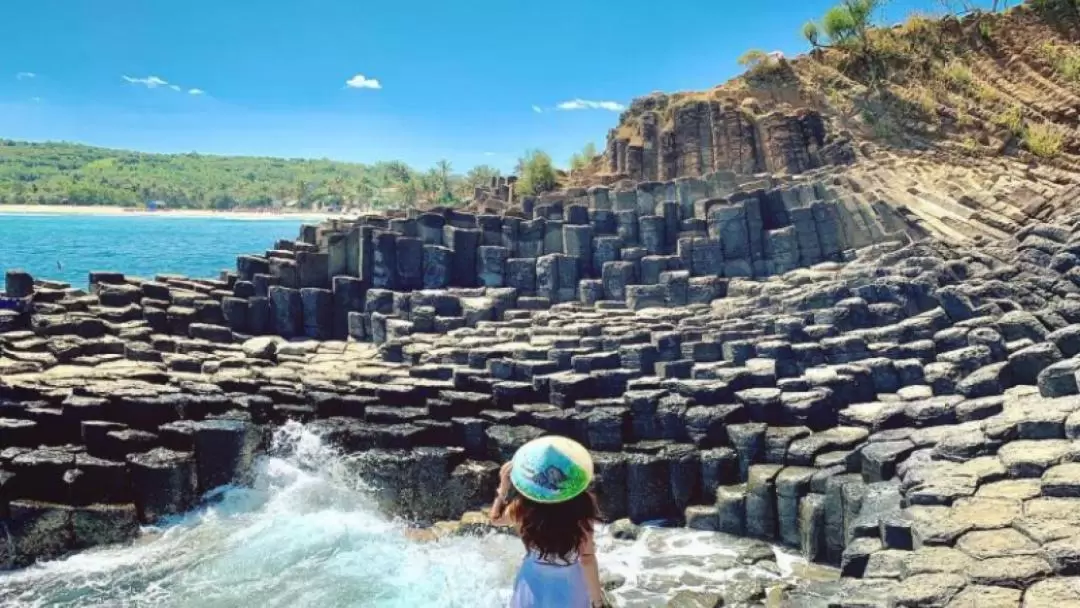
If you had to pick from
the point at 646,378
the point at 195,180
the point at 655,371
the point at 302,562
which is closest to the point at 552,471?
the point at 302,562

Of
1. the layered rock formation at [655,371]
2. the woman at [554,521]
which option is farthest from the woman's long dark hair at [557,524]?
the layered rock formation at [655,371]

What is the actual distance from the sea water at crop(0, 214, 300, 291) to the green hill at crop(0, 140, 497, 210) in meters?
2.98

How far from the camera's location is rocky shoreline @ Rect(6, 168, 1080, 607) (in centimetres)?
846

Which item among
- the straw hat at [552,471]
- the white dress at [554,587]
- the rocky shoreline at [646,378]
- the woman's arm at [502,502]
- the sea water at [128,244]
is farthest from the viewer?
the sea water at [128,244]

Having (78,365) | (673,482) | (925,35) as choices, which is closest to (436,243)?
(78,365)

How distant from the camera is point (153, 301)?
52.9ft

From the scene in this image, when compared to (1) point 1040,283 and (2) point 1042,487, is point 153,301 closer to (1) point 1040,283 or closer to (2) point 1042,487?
(2) point 1042,487

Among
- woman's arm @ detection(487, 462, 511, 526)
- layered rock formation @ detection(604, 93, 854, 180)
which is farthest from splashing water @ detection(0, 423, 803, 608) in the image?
layered rock formation @ detection(604, 93, 854, 180)

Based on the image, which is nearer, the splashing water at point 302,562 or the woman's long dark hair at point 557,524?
the woman's long dark hair at point 557,524

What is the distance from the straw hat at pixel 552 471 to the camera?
3535 mm

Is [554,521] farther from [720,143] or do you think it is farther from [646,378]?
[720,143]

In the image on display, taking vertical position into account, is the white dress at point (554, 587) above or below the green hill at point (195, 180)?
below

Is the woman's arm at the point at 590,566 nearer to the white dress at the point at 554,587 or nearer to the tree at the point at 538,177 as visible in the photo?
the white dress at the point at 554,587

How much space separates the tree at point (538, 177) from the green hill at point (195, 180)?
73.6ft
